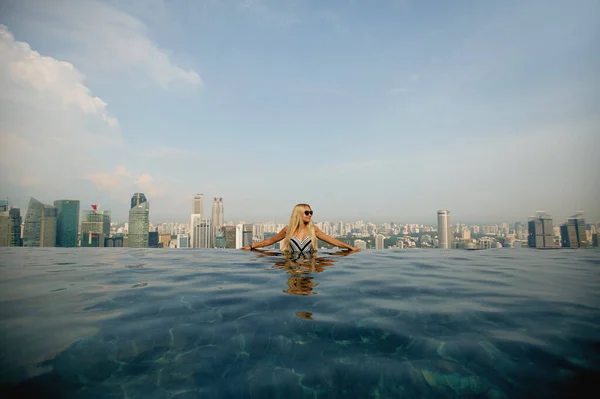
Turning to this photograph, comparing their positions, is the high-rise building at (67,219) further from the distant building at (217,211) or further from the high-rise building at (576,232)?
the high-rise building at (576,232)

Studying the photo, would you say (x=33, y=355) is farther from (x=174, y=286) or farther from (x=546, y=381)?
(x=546, y=381)

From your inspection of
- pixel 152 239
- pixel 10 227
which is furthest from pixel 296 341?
pixel 152 239

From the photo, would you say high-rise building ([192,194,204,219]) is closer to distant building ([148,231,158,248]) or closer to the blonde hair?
distant building ([148,231,158,248])

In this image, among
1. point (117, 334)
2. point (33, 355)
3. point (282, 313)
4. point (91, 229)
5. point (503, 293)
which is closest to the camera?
point (33, 355)

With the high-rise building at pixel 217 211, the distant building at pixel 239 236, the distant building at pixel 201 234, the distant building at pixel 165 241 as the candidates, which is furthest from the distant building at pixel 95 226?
the distant building at pixel 239 236

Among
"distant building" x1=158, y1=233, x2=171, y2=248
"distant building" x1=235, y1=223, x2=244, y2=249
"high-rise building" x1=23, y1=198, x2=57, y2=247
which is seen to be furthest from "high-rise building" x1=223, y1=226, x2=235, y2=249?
"high-rise building" x1=23, y1=198, x2=57, y2=247

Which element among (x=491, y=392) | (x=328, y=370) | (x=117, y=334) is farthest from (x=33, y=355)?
(x=491, y=392)

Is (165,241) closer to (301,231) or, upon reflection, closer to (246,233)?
(246,233)
